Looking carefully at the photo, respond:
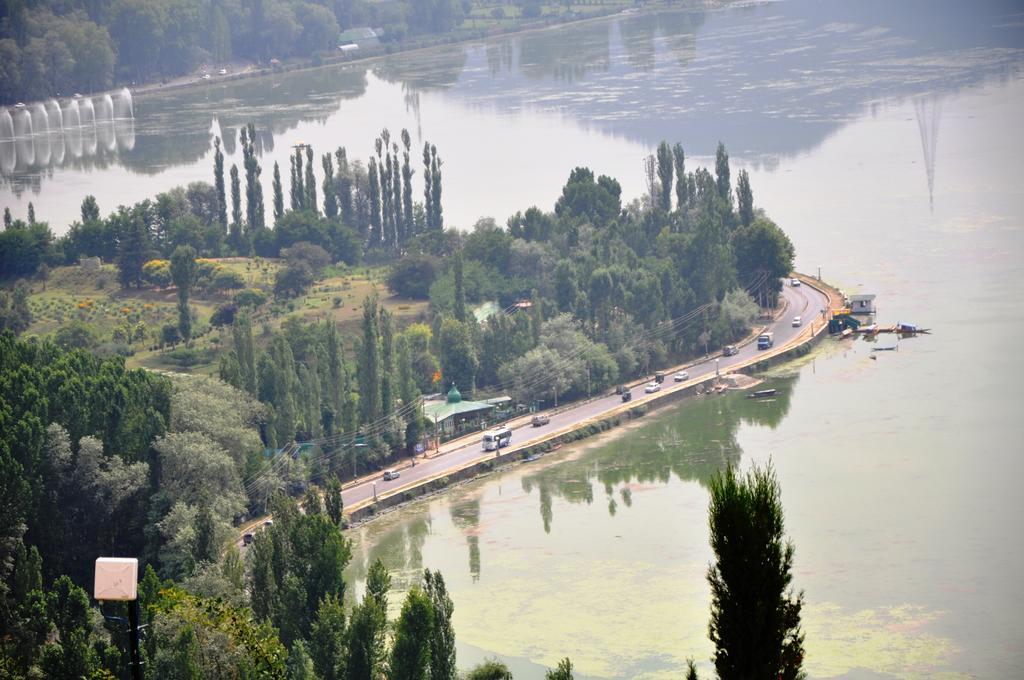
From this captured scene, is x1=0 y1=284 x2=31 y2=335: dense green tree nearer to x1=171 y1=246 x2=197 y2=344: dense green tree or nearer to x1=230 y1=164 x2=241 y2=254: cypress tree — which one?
x1=171 y1=246 x2=197 y2=344: dense green tree

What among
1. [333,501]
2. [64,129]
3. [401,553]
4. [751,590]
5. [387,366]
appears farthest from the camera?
[64,129]

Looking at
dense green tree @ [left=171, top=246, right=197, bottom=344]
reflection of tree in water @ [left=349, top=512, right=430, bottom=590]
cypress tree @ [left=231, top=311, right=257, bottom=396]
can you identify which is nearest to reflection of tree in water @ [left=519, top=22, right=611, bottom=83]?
dense green tree @ [left=171, top=246, right=197, bottom=344]

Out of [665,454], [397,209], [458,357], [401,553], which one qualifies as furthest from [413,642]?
[397,209]

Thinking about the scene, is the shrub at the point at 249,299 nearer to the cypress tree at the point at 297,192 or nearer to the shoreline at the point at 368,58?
the cypress tree at the point at 297,192

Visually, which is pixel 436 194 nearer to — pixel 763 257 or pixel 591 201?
pixel 591 201

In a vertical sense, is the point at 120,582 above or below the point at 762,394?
above

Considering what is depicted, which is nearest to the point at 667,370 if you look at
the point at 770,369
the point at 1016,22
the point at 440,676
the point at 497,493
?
the point at 770,369
